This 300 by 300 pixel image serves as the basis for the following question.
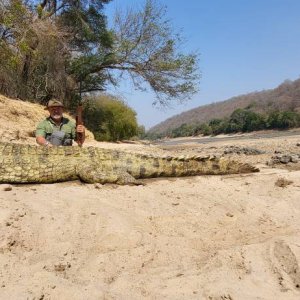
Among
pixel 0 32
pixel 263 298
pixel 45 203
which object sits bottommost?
pixel 263 298

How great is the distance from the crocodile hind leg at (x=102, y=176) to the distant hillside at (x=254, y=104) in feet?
215

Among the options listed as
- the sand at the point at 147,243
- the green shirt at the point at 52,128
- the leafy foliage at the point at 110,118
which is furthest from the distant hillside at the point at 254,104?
the sand at the point at 147,243

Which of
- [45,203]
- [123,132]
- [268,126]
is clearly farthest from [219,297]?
[268,126]

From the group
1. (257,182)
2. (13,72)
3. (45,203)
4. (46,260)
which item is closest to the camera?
(46,260)

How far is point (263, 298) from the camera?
268 centimetres

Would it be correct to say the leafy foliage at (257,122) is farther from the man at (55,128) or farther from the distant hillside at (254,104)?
the man at (55,128)

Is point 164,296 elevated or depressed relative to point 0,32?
depressed

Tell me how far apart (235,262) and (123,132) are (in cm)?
2141

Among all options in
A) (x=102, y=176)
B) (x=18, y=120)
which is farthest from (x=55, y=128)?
(x=18, y=120)

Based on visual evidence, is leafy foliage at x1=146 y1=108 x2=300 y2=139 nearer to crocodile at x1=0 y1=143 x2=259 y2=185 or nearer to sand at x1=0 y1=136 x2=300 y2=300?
crocodile at x1=0 y1=143 x2=259 y2=185

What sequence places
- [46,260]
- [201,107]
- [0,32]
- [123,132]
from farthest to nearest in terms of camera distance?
[201,107] < [123,132] < [0,32] < [46,260]

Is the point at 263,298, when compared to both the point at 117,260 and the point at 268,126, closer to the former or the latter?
the point at 117,260

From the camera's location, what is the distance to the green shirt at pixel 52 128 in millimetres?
6984

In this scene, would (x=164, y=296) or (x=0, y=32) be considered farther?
(x=0, y=32)
